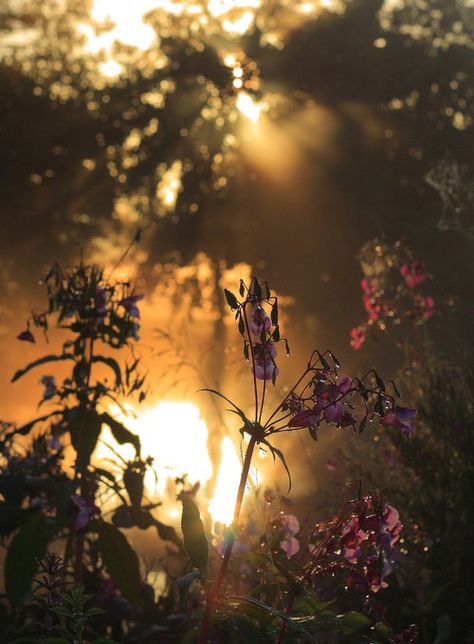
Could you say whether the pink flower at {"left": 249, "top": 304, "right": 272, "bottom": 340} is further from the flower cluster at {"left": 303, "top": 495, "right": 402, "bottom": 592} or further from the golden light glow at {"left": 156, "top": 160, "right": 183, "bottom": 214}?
the golden light glow at {"left": 156, "top": 160, "right": 183, "bottom": 214}

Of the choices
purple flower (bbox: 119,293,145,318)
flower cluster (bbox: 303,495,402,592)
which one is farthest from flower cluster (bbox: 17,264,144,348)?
flower cluster (bbox: 303,495,402,592)

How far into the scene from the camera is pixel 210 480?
15.0 feet

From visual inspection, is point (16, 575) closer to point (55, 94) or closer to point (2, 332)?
point (55, 94)

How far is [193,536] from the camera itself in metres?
1.56

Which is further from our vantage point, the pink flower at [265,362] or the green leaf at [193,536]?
the pink flower at [265,362]

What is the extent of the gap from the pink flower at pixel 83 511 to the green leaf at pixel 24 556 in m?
0.22

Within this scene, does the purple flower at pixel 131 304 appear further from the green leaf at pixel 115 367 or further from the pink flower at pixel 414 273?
the pink flower at pixel 414 273

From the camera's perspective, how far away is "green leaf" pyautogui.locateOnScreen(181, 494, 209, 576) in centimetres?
156

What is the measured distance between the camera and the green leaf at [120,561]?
2760 mm

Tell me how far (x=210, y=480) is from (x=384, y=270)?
406cm

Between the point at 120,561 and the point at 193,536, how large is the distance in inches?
54.5

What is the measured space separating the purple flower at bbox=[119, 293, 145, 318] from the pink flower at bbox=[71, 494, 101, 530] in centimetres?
75

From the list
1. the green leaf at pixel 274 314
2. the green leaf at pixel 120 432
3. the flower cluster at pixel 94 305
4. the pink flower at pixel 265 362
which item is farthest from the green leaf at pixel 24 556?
the green leaf at pixel 274 314

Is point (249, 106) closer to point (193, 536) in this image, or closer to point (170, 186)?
point (170, 186)
